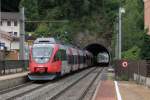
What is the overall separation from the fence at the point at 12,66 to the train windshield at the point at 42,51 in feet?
16.0

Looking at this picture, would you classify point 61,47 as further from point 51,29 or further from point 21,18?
point 51,29

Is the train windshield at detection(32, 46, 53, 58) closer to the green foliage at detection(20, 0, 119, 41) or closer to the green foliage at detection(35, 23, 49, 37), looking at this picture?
the green foliage at detection(20, 0, 119, 41)

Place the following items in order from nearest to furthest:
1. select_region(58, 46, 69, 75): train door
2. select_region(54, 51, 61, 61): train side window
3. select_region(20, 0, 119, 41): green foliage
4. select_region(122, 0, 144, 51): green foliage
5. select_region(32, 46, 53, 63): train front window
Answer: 1. select_region(32, 46, 53, 63): train front window
2. select_region(54, 51, 61, 61): train side window
3. select_region(58, 46, 69, 75): train door
4. select_region(122, 0, 144, 51): green foliage
5. select_region(20, 0, 119, 41): green foliage

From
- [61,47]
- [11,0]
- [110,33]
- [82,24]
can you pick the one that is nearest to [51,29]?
[82,24]

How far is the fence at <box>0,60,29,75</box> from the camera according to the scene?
150 ft

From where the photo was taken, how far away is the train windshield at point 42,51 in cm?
4084

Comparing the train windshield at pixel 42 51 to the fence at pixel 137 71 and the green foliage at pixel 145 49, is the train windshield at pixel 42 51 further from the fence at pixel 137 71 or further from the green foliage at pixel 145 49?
the green foliage at pixel 145 49

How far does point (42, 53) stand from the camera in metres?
41.0

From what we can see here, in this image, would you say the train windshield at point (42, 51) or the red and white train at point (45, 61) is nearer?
the red and white train at point (45, 61)

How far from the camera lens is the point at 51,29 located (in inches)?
3954

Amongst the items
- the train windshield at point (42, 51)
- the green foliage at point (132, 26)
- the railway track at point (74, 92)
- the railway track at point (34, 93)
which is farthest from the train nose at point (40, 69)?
the green foliage at point (132, 26)

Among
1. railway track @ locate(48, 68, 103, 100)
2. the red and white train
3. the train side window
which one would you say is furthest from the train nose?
railway track @ locate(48, 68, 103, 100)

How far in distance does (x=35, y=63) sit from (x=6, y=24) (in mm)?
97143

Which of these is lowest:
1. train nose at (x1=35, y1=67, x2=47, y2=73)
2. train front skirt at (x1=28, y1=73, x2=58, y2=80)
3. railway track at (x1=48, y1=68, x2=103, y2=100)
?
railway track at (x1=48, y1=68, x2=103, y2=100)
